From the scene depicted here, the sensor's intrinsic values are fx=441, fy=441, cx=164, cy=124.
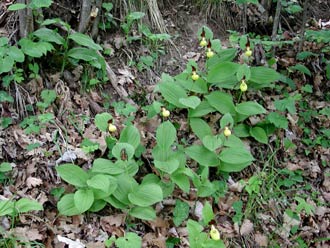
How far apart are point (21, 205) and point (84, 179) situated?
48cm

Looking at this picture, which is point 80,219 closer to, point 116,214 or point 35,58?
point 116,214

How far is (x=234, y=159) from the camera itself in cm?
349

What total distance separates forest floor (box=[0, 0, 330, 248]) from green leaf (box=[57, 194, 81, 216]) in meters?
0.10

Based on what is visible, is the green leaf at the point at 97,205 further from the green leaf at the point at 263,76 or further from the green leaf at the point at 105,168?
the green leaf at the point at 263,76

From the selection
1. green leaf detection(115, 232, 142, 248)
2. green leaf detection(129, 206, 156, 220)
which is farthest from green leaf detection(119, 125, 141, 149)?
green leaf detection(115, 232, 142, 248)

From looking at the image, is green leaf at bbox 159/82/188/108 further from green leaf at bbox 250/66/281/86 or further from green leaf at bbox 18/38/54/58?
green leaf at bbox 18/38/54/58

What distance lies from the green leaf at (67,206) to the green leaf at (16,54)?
1.20 m

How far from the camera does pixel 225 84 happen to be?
4.07 metres

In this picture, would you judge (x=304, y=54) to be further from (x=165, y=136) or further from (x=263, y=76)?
(x=165, y=136)

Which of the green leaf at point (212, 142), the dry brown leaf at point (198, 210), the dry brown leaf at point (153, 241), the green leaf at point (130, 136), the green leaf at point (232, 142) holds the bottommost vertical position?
the dry brown leaf at point (198, 210)

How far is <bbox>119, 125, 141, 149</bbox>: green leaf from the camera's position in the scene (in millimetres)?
3338

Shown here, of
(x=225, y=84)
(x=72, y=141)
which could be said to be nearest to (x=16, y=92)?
(x=72, y=141)

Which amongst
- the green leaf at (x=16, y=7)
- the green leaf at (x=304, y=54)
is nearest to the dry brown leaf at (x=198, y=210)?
the green leaf at (x=16, y=7)

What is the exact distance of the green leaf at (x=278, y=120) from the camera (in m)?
3.86
